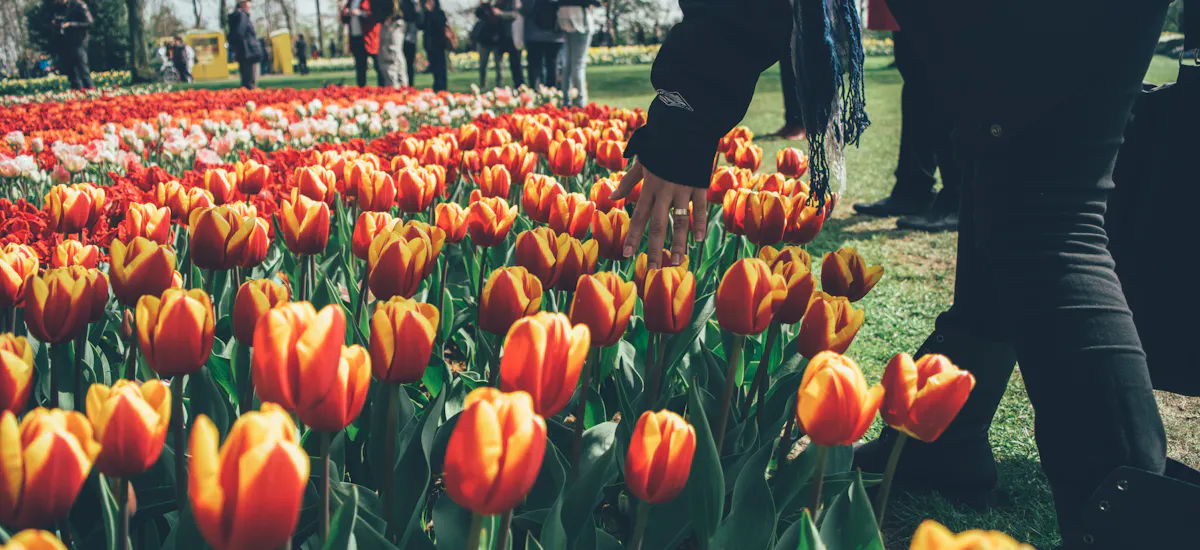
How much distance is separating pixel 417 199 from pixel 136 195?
2.75 feet

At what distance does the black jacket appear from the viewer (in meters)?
14.2

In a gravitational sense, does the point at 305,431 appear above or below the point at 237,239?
below

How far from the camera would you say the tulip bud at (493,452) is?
2.39ft

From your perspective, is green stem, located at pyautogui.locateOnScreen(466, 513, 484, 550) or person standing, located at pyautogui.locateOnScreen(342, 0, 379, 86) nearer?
green stem, located at pyautogui.locateOnScreen(466, 513, 484, 550)

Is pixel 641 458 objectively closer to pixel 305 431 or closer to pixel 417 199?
pixel 305 431

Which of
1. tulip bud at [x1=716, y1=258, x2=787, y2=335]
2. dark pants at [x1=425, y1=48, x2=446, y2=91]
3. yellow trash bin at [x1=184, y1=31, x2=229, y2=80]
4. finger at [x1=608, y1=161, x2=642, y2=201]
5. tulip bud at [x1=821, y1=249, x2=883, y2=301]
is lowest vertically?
tulip bud at [x1=821, y1=249, x2=883, y2=301]

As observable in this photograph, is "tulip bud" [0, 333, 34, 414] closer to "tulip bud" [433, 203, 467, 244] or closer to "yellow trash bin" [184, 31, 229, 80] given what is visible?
"tulip bud" [433, 203, 467, 244]

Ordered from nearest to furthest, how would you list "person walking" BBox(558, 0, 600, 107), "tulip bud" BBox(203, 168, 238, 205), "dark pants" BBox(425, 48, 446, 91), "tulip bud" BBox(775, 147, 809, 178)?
"tulip bud" BBox(203, 168, 238, 205) < "tulip bud" BBox(775, 147, 809, 178) < "person walking" BBox(558, 0, 600, 107) < "dark pants" BBox(425, 48, 446, 91)

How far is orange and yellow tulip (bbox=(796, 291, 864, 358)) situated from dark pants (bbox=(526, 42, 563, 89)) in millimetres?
8416

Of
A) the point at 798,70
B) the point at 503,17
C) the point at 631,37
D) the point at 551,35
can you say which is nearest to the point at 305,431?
the point at 798,70

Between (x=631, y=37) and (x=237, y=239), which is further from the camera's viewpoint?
(x=631, y=37)

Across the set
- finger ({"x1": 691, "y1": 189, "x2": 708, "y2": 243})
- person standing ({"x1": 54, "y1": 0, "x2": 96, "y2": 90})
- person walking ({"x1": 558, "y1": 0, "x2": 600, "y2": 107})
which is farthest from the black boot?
person standing ({"x1": 54, "y1": 0, "x2": 96, "y2": 90})

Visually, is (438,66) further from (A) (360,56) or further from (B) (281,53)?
(B) (281,53)

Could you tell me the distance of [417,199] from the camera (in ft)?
7.45
